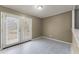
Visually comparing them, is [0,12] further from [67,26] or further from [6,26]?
[67,26]

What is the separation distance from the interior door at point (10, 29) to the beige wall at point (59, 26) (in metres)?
2.85

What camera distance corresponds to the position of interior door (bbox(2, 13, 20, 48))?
3789 mm

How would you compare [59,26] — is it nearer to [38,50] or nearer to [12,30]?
[38,50]

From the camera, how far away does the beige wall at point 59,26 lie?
4.90 metres

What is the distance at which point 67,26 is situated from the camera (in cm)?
501

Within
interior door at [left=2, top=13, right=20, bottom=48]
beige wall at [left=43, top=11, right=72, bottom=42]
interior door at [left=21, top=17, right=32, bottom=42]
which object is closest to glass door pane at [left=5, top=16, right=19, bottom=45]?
interior door at [left=2, top=13, right=20, bottom=48]

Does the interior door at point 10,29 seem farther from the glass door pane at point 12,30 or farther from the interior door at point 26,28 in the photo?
the interior door at point 26,28

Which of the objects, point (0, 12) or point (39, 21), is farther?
point (39, 21)

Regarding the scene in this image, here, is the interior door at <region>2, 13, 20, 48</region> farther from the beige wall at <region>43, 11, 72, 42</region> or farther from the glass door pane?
the beige wall at <region>43, 11, 72, 42</region>

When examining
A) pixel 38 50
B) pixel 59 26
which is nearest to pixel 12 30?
pixel 38 50

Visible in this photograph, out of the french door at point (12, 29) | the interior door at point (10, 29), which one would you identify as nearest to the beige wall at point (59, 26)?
the french door at point (12, 29)

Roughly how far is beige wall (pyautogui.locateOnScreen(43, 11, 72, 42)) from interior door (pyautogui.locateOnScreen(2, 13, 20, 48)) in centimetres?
285
